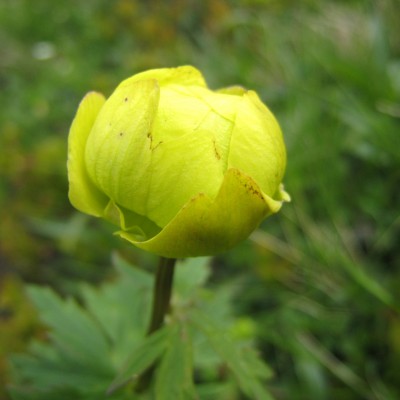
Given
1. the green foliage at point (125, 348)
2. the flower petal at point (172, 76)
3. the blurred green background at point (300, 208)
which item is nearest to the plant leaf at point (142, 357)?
the green foliage at point (125, 348)

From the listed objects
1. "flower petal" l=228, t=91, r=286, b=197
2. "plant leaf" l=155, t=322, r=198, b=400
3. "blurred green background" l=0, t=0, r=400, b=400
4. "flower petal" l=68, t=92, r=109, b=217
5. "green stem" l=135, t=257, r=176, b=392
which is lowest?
"blurred green background" l=0, t=0, r=400, b=400

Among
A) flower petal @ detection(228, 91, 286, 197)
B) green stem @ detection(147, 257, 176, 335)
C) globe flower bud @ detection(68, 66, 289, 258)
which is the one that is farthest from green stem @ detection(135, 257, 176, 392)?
flower petal @ detection(228, 91, 286, 197)

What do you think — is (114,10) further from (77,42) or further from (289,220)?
Answer: (289,220)

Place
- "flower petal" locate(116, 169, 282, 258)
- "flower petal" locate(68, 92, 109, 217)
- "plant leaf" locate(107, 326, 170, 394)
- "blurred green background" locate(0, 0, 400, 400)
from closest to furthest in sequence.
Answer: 1. "flower petal" locate(116, 169, 282, 258)
2. "flower petal" locate(68, 92, 109, 217)
3. "plant leaf" locate(107, 326, 170, 394)
4. "blurred green background" locate(0, 0, 400, 400)

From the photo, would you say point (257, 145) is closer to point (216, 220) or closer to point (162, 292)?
point (216, 220)

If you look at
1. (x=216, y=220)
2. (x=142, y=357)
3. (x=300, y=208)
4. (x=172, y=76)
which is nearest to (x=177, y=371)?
(x=142, y=357)

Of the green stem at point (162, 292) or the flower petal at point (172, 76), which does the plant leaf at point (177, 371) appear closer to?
the green stem at point (162, 292)

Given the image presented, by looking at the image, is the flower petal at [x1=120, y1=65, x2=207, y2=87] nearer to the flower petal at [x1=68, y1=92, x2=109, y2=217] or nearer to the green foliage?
the flower petal at [x1=68, y1=92, x2=109, y2=217]

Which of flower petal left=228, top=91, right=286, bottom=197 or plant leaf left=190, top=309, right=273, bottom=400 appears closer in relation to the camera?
flower petal left=228, top=91, right=286, bottom=197
